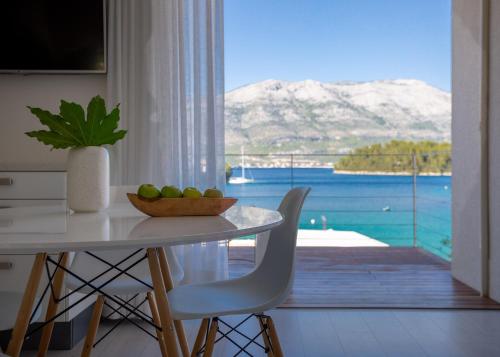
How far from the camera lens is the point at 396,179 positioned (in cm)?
1791

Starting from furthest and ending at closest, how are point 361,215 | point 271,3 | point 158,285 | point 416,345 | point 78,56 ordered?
point 271,3 < point 361,215 < point 78,56 < point 416,345 < point 158,285

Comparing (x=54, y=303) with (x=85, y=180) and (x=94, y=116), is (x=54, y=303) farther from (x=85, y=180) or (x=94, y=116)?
(x=94, y=116)

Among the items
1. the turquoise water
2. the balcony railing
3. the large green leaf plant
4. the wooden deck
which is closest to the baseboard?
the large green leaf plant

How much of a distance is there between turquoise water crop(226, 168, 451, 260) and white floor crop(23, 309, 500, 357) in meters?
12.4

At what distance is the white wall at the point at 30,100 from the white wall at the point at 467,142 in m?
2.48

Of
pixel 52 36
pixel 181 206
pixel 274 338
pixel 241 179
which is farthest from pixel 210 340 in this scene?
pixel 241 179

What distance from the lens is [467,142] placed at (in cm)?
449

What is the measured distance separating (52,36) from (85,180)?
5.98 ft

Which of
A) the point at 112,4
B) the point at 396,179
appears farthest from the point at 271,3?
the point at 112,4

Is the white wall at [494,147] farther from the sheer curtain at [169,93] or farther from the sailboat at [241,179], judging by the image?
the sailboat at [241,179]

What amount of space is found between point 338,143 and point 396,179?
251 cm

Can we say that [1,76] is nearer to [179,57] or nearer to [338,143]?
[179,57]

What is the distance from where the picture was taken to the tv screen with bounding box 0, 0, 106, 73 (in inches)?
140

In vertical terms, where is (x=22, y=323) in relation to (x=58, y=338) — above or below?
above
